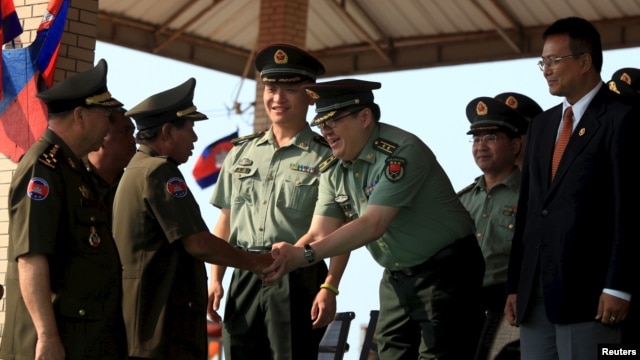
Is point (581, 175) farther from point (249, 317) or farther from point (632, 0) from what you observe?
point (632, 0)

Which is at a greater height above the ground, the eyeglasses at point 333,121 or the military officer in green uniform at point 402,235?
the eyeglasses at point 333,121

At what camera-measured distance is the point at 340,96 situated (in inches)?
263

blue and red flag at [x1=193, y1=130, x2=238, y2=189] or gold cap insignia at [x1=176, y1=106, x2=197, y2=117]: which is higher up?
blue and red flag at [x1=193, y1=130, x2=238, y2=189]

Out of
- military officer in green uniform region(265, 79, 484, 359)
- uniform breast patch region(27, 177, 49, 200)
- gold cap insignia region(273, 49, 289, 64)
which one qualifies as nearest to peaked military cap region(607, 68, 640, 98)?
military officer in green uniform region(265, 79, 484, 359)

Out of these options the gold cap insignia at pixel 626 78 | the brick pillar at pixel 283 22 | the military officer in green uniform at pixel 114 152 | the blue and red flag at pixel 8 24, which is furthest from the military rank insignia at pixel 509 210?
the brick pillar at pixel 283 22

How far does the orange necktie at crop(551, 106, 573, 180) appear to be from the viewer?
19.5 ft

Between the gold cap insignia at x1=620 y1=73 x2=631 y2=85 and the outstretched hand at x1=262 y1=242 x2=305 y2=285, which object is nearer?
the outstretched hand at x1=262 y1=242 x2=305 y2=285

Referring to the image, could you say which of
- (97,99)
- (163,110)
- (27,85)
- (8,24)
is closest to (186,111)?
(163,110)

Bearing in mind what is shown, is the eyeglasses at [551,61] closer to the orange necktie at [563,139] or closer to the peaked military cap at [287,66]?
the orange necktie at [563,139]

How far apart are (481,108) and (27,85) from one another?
117 inches

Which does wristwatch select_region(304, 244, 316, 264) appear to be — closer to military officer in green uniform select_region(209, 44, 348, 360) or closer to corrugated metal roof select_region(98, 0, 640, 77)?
military officer in green uniform select_region(209, 44, 348, 360)

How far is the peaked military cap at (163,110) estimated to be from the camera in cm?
639

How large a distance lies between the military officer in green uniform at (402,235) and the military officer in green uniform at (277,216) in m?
0.29

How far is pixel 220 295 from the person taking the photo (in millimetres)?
7297
